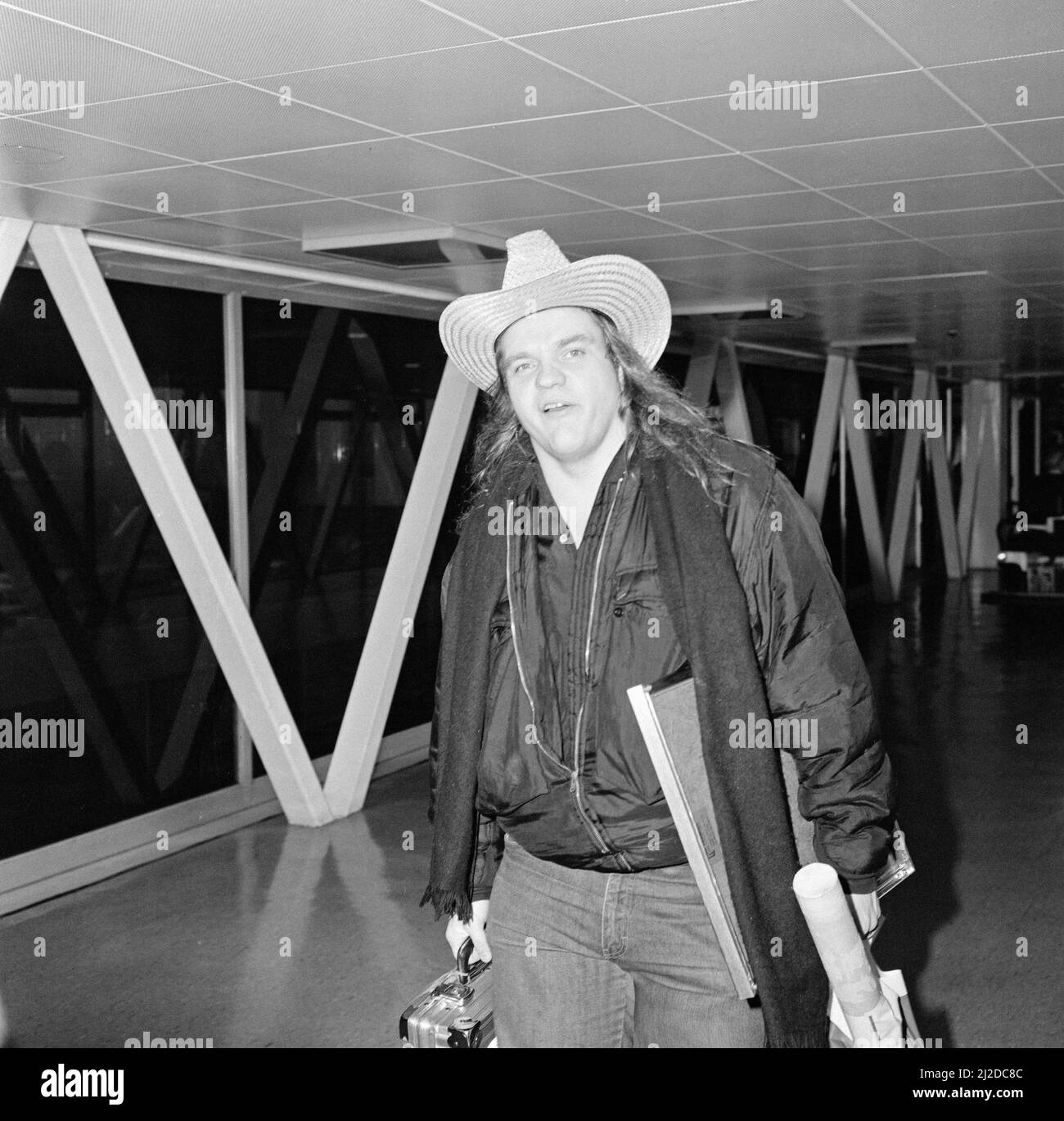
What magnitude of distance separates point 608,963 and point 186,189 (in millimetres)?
3479

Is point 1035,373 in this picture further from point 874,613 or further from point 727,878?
point 727,878

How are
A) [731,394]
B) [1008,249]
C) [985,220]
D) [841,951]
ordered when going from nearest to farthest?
1. [841,951]
2. [985,220]
3. [1008,249]
4. [731,394]

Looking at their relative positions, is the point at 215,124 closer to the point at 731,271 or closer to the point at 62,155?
the point at 62,155

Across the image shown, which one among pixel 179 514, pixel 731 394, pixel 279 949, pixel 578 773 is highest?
pixel 731 394

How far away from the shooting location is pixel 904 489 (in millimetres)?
17844

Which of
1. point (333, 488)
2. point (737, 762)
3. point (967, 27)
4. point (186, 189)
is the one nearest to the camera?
point (737, 762)

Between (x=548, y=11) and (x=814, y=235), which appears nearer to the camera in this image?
(x=548, y=11)

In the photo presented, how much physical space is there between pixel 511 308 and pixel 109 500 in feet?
16.6

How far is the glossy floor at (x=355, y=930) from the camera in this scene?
4.47 meters

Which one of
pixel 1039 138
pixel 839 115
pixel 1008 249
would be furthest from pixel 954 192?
pixel 1008 249

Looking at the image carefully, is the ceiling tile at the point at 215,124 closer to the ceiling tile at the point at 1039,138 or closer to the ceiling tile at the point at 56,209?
the ceiling tile at the point at 56,209

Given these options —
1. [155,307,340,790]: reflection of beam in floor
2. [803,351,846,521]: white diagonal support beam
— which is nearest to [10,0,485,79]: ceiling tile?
[155,307,340,790]: reflection of beam in floor

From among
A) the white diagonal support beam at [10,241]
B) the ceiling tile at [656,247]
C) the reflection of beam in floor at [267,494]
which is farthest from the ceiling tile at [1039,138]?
the reflection of beam in floor at [267,494]
